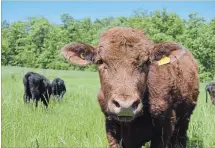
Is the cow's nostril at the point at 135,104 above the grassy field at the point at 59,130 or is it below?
above

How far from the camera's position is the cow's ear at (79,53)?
14.9 feet

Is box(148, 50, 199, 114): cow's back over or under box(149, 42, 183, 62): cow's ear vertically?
under

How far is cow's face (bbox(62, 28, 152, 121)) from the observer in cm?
374

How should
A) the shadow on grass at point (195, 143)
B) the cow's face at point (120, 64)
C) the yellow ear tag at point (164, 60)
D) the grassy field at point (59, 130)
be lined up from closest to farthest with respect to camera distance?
the cow's face at point (120, 64)
the yellow ear tag at point (164, 60)
the grassy field at point (59, 130)
the shadow on grass at point (195, 143)

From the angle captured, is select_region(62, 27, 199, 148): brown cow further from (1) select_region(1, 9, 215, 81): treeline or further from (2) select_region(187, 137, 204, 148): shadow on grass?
(1) select_region(1, 9, 215, 81): treeline

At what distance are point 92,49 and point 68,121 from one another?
8.30 feet

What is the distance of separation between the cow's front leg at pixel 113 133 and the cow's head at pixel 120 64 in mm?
233

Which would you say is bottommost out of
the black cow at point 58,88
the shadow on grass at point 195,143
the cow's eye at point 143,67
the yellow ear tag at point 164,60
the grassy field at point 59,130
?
the black cow at point 58,88

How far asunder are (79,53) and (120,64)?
0.72 meters

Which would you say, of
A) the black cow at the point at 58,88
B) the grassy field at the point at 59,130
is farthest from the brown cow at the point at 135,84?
the black cow at the point at 58,88

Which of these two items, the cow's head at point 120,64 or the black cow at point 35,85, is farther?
the black cow at point 35,85

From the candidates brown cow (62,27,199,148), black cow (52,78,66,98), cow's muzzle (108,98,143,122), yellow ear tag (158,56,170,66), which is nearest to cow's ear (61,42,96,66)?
brown cow (62,27,199,148)

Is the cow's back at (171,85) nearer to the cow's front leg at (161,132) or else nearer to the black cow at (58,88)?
the cow's front leg at (161,132)

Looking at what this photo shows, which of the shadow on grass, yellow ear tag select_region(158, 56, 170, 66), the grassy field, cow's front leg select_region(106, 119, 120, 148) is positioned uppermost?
yellow ear tag select_region(158, 56, 170, 66)
